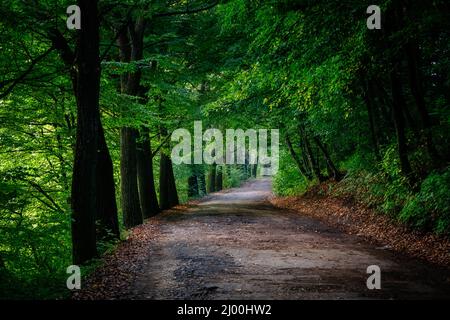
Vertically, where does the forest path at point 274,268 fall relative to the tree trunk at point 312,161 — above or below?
below

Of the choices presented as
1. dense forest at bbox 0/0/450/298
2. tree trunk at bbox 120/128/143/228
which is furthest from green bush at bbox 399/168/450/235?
tree trunk at bbox 120/128/143/228

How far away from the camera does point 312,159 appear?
23.1 m

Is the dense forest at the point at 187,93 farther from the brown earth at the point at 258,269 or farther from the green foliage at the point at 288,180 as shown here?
the green foliage at the point at 288,180

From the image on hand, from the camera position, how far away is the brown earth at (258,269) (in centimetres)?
638

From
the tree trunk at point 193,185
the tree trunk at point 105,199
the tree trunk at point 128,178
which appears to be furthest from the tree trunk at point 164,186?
the tree trunk at point 105,199

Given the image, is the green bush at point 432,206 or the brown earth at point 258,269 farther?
the green bush at point 432,206

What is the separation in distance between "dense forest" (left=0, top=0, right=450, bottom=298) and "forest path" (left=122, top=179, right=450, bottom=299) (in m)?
1.48

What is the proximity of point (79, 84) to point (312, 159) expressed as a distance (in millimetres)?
16517

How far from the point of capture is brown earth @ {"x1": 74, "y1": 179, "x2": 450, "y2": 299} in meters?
6.38

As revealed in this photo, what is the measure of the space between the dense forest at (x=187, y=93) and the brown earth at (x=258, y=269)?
38.0 inches

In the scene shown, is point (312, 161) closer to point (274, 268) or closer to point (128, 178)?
point (128, 178)

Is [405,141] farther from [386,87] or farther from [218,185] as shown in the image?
[218,185]

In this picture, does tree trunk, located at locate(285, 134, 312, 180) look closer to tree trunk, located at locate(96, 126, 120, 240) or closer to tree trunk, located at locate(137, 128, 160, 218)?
tree trunk, located at locate(137, 128, 160, 218)
